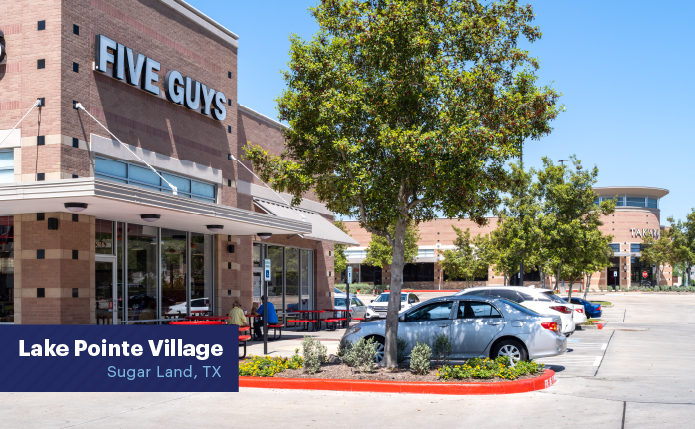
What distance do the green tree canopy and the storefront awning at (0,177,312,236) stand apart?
3.12 metres

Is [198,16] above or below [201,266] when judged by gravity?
above

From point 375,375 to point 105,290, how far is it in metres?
8.06

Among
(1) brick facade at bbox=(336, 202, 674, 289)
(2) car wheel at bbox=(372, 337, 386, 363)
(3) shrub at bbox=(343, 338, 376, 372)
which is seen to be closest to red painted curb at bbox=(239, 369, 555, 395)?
(3) shrub at bbox=(343, 338, 376, 372)

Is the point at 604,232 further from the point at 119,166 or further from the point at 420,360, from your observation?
the point at 420,360

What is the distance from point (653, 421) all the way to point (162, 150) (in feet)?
46.3

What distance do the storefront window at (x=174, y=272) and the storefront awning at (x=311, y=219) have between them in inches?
158

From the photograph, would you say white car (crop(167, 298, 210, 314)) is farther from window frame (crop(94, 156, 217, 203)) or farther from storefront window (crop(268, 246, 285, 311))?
storefront window (crop(268, 246, 285, 311))

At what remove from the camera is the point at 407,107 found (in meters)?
12.8

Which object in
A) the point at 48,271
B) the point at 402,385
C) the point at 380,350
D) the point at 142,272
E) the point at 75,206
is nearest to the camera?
the point at 402,385

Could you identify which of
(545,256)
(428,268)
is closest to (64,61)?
(545,256)

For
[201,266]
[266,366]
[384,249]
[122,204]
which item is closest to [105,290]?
[122,204]

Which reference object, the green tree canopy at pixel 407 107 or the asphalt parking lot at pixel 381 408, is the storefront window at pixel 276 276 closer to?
the green tree canopy at pixel 407 107

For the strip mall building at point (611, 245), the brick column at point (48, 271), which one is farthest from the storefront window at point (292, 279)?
the strip mall building at point (611, 245)

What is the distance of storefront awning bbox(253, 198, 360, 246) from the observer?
2380 cm
